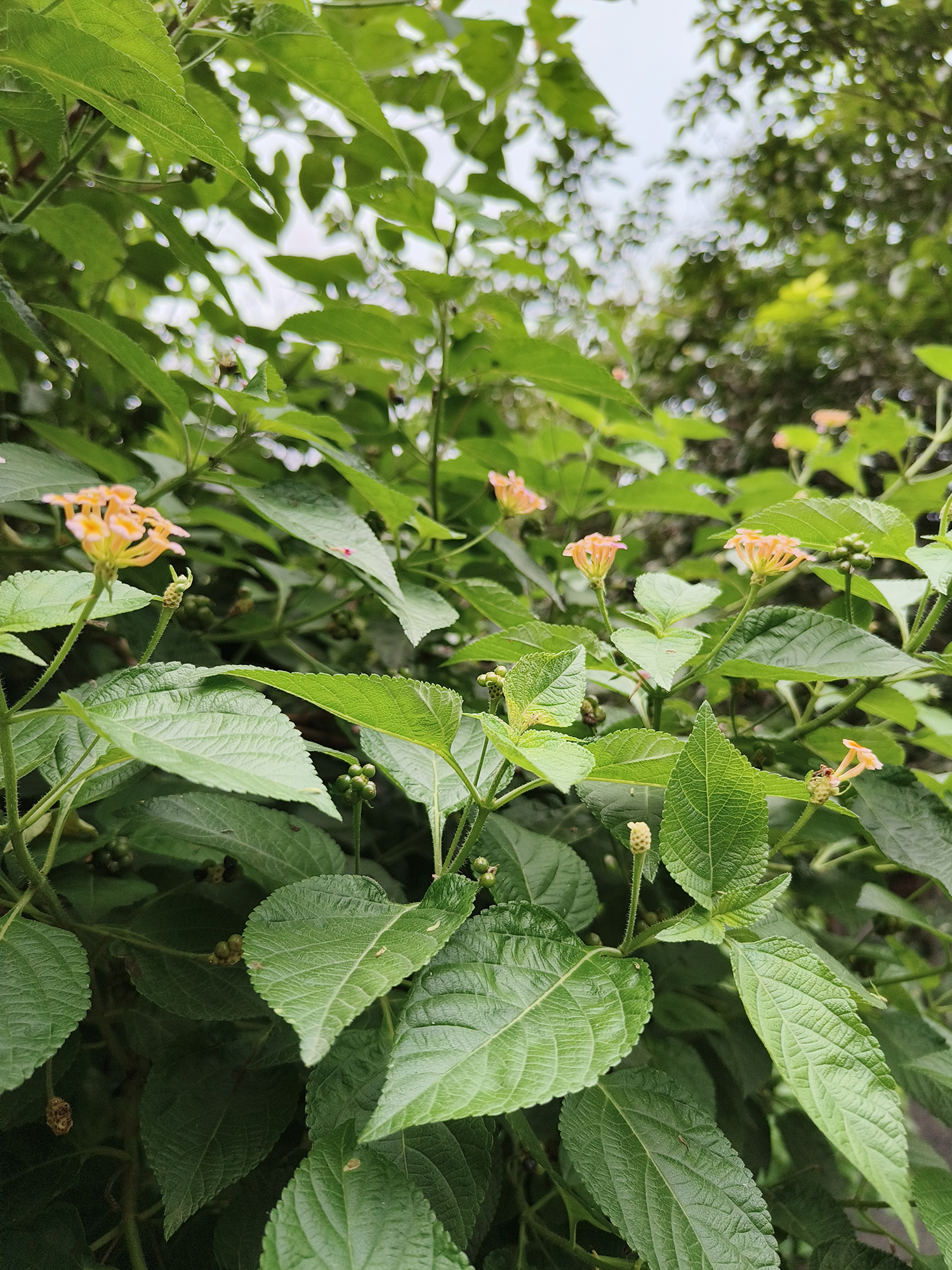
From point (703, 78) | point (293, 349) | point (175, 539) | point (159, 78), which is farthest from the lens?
point (703, 78)

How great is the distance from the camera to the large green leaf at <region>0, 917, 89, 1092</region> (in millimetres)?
501

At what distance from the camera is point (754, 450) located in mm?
2307

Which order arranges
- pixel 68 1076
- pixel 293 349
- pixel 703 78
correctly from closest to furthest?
pixel 68 1076
pixel 293 349
pixel 703 78

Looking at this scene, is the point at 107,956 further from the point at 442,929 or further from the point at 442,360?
the point at 442,360

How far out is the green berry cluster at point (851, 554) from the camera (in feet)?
2.70

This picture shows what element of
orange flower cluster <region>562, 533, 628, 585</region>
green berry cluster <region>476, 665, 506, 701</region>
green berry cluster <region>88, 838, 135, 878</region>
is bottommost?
green berry cluster <region>88, 838, 135, 878</region>

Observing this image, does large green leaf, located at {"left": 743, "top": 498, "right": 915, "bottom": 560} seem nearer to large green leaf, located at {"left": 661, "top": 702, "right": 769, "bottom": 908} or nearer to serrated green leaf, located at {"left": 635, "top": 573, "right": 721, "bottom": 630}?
serrated green leaf, located at {"left": 635, "top": 573, "right": 721, "bottom": 630}

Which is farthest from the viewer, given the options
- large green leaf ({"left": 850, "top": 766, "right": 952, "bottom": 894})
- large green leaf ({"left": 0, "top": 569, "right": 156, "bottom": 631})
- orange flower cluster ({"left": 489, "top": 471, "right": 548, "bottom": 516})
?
orange flower cluster ({"left": 489, "top": 471, "right": 548, "bottom": 516})

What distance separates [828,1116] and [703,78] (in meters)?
2.22

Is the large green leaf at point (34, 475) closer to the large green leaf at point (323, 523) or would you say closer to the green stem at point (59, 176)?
the large green leaf at point (323, 523)

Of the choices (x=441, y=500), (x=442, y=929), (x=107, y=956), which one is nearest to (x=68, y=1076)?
(x=107, y=956)

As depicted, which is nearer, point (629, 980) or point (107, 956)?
point (629, 980)

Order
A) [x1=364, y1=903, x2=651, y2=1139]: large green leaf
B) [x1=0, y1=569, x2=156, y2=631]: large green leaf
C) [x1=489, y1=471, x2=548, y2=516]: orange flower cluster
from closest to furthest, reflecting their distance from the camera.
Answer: [x1=364, y1=903, x2=651, y2=1139]: large green leaf, [x1=0, y1=569, x2=156, y2=631]: large green leaf, [x1=489, y1=471, x2=548, y2=516]: orange flower cluster

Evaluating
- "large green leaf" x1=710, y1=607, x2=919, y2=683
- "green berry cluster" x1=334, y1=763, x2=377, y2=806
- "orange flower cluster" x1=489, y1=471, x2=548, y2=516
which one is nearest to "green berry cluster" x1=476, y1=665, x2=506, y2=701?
"green berry cluster" x1=334, y1=763, x2=377, y2=806
